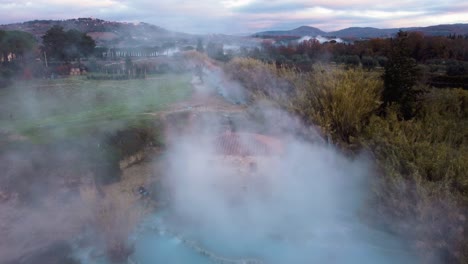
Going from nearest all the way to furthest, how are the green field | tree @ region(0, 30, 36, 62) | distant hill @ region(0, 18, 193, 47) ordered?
the green field < distant hill @ region(0, 18, 193, 47) < tree @ region(0, 30, 36, 62)

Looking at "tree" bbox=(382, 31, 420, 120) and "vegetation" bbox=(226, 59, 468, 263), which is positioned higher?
"tree" bbox=(382, 31, 420, 120)

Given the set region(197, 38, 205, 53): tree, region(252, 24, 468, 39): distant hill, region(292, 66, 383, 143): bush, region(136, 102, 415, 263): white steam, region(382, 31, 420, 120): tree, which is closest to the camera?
region(136, 102, 415, 263): white steam

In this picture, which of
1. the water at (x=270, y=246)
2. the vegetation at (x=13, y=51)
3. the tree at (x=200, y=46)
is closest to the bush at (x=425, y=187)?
the water at (x=270, y=246)

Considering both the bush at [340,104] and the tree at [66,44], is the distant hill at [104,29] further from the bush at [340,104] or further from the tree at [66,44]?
the bush at [340,104]

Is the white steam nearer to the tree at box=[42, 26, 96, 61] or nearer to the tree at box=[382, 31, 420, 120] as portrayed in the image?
the tree at box=[382, 31, 420, 120]

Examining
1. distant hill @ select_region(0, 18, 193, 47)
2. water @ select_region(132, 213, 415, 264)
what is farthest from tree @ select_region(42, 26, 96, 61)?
water @ select_region(132, 213, 415, 264)

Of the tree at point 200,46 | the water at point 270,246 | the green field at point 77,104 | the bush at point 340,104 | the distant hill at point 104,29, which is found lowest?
the water at point 270,246

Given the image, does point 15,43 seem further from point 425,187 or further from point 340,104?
point 425,187
